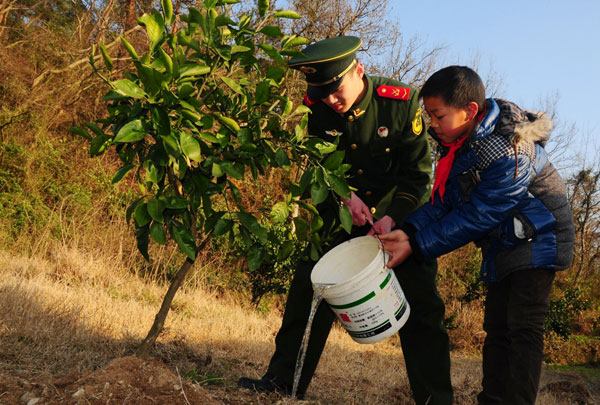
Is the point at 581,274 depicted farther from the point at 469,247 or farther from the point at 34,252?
the point at 34,252

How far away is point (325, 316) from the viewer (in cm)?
306

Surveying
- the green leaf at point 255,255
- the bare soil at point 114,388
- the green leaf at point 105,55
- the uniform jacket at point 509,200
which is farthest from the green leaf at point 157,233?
the uniform jacket at point 509,200

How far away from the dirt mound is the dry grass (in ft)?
1.51

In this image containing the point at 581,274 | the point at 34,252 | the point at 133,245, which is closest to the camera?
the point at 34,252

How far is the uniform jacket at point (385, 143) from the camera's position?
3078mm

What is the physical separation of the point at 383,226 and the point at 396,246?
0.88 ft

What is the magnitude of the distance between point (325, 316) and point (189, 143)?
5.80 ft

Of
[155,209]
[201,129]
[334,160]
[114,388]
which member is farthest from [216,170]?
[114,388]

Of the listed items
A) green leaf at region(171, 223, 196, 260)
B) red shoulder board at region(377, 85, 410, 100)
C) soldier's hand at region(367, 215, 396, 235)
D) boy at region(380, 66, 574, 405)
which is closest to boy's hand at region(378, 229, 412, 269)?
boy at region(380, 66, 574, 405)

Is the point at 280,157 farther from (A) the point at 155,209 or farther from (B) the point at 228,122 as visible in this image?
(A) the point at 155,209

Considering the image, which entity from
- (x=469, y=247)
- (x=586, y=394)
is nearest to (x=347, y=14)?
(x=469, y=247)

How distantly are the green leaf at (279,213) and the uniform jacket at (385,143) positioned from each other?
1.00 metres

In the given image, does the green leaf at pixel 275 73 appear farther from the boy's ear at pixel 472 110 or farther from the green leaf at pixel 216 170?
the boy's ear at pixel 472 110

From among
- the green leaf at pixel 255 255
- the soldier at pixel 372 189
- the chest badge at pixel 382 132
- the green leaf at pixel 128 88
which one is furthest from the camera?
the chest badge at pixel 382 132
